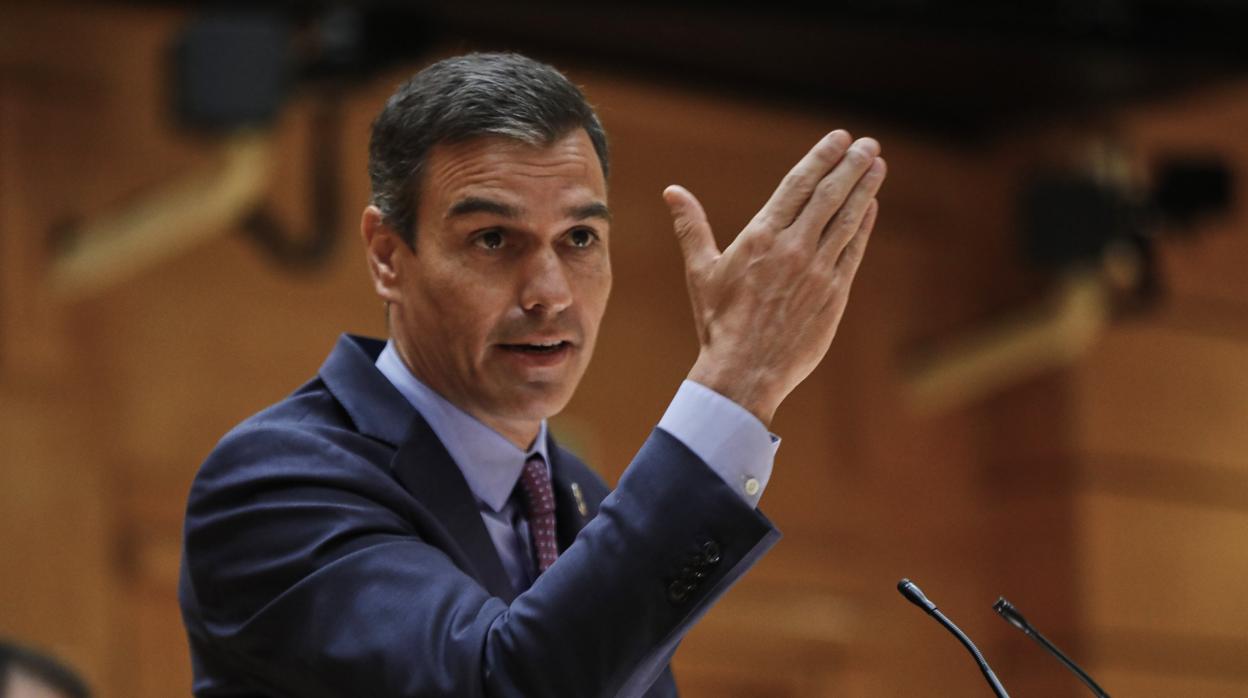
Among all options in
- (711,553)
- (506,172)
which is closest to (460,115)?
(506,172)

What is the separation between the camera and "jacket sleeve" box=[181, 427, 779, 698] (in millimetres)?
1359

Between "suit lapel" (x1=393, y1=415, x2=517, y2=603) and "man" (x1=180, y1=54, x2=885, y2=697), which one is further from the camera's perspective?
"suit lapel" (x1=393, y1=415, x2=517, y2=603)

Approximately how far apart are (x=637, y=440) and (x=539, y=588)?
4.04 metres

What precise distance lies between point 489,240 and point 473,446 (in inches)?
7.8

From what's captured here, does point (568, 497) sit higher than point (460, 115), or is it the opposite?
point (460, 115)

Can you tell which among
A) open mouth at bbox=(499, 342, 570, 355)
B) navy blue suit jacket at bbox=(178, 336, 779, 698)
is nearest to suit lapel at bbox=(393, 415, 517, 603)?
navy blue suit jacket at bbox=(178, 336, 779, 698)

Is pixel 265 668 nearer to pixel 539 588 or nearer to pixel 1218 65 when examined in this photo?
pixel 539 588

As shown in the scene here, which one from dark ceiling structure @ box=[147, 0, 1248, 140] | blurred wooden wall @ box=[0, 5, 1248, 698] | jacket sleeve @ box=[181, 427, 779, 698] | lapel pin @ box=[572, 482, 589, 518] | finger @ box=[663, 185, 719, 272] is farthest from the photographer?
blurred wooden wall @ box=[0, 5, 1248, 698]

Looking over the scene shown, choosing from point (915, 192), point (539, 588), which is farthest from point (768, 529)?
point (915, 192)

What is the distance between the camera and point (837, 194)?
4.65 ft

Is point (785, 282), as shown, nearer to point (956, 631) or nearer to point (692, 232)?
point (692, 232)

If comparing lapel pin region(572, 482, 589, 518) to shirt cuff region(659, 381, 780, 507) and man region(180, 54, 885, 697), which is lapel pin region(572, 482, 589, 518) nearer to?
man region(180, 54, 885, 697)

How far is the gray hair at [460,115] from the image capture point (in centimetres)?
167

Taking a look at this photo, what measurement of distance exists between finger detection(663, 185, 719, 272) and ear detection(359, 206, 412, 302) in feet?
1.13
